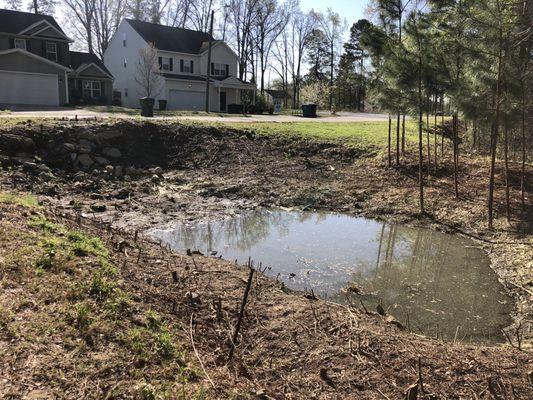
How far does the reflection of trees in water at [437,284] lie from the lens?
21.2ft

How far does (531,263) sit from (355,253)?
3049 millimetres

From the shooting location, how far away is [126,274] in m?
5.95

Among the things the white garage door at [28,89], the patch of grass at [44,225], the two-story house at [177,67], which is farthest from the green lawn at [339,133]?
the two-story house at [177,67]

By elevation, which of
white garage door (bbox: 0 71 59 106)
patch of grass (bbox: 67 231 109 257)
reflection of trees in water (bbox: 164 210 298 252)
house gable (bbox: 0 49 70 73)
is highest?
house gable (bbox: 0 49 70 73)

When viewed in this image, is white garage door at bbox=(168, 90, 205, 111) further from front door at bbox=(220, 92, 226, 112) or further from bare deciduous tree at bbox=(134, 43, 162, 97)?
front door at bbox=(220, 92, 226, 112)

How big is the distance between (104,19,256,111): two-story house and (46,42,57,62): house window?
619 centimetres

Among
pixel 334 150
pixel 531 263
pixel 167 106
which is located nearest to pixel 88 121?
pixel 334 150

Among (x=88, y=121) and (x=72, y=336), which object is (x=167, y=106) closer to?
(x=88, y=121)

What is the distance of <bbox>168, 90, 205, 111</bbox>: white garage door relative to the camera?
Answer: 37938 mm

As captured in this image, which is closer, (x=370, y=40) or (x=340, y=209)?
(x=340, y=209)

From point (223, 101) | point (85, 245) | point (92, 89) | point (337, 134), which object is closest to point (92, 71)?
point (92, 89)

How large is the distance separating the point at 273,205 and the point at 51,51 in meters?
29.0

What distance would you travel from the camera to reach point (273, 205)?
502 inches

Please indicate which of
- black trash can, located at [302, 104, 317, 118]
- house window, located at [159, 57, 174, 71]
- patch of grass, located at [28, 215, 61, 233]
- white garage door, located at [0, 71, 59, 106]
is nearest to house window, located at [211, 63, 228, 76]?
house window, located at [159, 57, 174, 71]
